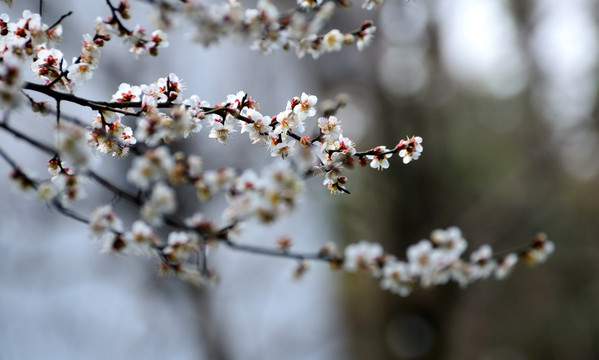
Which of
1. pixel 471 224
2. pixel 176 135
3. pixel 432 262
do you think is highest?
pixel 471 224

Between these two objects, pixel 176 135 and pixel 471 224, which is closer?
pixel 176 135

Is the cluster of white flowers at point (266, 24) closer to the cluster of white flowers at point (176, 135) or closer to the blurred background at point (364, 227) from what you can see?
the cluster of white flowers at point (176, 135)

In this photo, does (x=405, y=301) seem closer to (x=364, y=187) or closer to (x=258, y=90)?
(x=364, y=187)

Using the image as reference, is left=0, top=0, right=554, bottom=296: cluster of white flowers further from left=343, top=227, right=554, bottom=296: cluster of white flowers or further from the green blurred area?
the green blurred area

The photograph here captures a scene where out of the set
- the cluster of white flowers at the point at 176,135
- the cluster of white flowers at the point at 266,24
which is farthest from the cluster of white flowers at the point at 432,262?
the cluster of white flowers at the point at 266,24

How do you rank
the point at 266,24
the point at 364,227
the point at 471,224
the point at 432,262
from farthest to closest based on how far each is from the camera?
1. the point at 364,227
2. the point at 471,224
3. the point at 432,262
4. the point at 266,24

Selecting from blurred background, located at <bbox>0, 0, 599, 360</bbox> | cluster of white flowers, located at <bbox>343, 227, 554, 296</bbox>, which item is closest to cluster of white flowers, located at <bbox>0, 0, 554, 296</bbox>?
cluster of white flowers, located at <bbox>343, 227, 554, 296</bbox>

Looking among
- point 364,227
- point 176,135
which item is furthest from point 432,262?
point 364,227

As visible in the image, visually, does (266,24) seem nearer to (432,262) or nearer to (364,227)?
(432,262)
